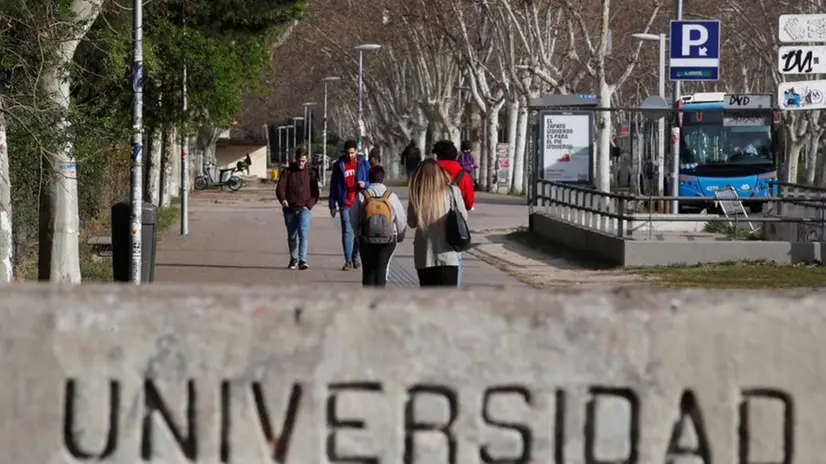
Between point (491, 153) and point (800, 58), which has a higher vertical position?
point (800, 58)

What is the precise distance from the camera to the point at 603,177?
107 feet

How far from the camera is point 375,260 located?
43.3 ft

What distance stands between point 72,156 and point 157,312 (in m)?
11.6

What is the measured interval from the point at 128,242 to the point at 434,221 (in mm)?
6626

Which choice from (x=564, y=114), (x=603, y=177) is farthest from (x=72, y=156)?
(x=603, y=177)

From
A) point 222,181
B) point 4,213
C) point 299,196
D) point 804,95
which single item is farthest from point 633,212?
point 222,181

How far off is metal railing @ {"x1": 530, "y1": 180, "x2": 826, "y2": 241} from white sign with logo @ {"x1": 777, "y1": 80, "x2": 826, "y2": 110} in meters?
5.40

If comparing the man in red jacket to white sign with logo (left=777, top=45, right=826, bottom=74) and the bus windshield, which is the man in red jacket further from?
the bus windshield

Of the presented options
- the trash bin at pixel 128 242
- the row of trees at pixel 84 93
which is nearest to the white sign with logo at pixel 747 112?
the row of trees at pixel 84 93

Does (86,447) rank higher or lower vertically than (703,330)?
lower

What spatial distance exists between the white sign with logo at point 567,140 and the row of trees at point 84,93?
5.79 meters

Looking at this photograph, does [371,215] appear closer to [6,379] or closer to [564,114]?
[6,379]

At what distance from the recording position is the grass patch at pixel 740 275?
725 inches

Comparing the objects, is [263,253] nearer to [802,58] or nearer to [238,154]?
[802,58]
